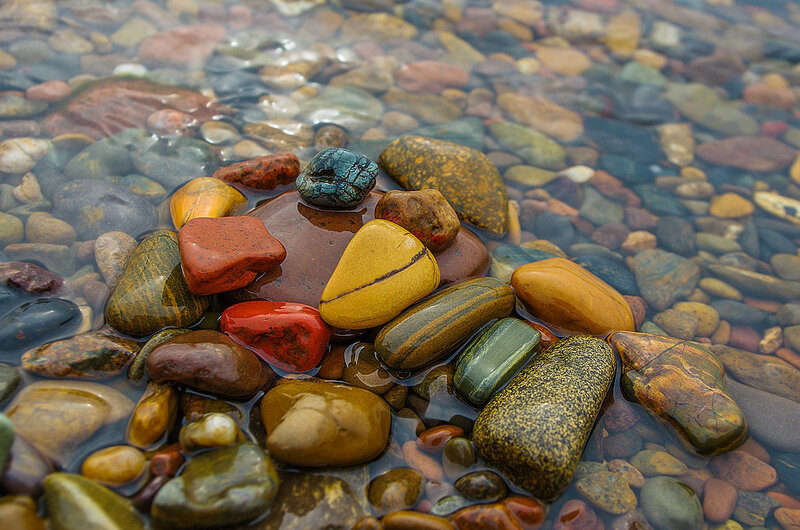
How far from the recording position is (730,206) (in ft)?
13.6

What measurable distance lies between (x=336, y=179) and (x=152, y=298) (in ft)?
3.86

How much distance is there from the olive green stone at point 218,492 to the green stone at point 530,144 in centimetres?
323

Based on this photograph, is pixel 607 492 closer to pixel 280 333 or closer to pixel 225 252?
pixel 280 333

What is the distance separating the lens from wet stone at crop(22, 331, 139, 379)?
233cm

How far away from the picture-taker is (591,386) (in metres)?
2.43

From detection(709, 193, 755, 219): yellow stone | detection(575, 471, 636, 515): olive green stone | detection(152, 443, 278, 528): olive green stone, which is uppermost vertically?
detection(709, 193, 755, 219): yellow stone

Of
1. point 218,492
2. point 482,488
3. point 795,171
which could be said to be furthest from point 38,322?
point 795,171

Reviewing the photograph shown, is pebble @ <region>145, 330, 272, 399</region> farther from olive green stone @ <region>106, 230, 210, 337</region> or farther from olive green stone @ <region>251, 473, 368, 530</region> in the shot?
olive green stone @ <region>251, 473, 368, 530</region>

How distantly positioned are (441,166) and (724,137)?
3.09 m

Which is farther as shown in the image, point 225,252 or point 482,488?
point 225,252

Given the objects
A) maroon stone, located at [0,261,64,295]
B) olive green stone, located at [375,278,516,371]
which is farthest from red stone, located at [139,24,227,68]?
olive green stone, located at [375,278,516,371]

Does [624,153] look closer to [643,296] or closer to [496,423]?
[643,296]

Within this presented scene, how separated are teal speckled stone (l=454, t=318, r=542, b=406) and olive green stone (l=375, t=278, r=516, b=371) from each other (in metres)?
0.09

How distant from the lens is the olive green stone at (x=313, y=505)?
2.03m
